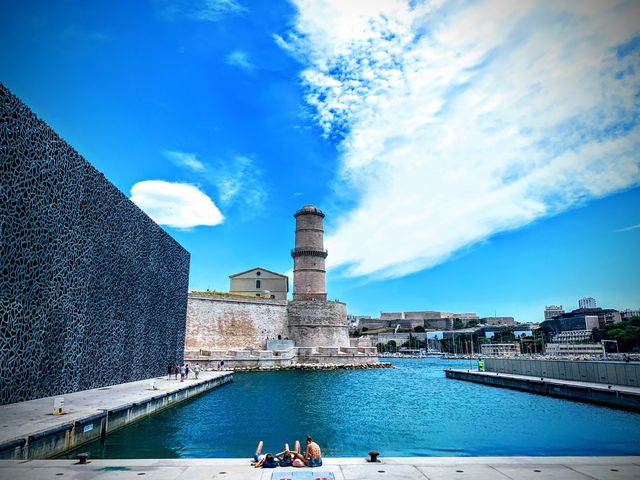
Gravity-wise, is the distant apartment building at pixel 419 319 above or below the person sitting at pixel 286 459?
above

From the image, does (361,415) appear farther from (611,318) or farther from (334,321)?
(611,318)

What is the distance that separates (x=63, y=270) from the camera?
13250 mm

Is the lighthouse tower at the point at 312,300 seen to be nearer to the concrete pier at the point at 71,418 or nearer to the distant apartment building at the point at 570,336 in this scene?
the concrete pier at the point at 71,418

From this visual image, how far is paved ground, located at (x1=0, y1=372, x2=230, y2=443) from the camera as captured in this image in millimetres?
7605

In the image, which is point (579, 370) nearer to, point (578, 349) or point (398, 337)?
point (578, 349)

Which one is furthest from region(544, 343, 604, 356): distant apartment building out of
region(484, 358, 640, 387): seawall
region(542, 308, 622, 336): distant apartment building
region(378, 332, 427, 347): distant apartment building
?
region(484, 358, 640, 387): seawall

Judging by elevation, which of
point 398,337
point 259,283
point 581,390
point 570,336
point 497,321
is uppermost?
point 259,283

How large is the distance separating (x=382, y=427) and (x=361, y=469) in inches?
281

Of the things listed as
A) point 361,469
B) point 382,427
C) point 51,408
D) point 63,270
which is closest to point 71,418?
point 51,408

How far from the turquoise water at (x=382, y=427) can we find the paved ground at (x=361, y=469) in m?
2.86

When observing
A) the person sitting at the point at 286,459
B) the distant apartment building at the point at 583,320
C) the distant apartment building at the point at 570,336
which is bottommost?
the person sitting at the point at 286,459

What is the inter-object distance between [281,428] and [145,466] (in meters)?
6.74

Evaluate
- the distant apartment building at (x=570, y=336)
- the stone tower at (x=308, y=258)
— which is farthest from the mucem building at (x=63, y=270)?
the distant apartment building at (x=570, y=336)

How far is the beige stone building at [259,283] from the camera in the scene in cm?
4816
